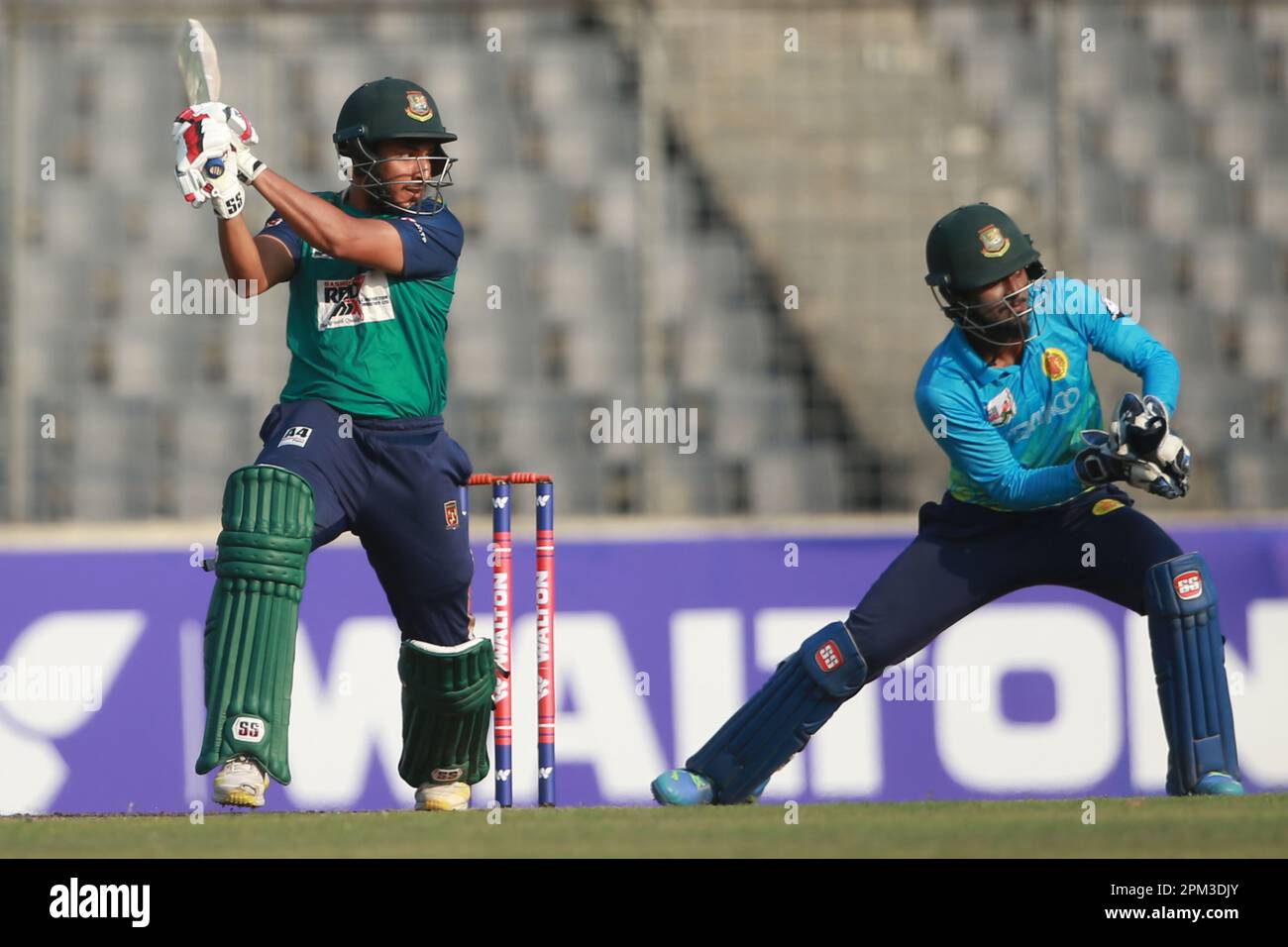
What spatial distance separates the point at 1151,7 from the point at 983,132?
3.13 feet

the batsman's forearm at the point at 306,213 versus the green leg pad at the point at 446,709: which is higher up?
the batsman's forearm at the point at 306,213

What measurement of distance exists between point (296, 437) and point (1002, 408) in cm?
195

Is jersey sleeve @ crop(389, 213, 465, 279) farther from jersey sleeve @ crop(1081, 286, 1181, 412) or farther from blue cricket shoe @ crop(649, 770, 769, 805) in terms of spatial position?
jersey sleeve @ crop(1081, 286, 1181, 412)

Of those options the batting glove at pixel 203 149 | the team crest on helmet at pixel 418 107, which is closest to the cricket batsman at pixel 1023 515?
the team crest on helmet at pixel 418 107

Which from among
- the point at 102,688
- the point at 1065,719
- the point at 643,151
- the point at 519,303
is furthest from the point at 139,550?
the point at 1065,719

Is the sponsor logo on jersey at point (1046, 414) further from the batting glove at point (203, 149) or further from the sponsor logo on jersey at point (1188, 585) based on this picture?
the batting glove at point (203, 149)

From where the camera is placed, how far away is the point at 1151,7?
10359mm

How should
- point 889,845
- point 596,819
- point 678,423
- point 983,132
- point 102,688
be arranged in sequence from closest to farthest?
point 889,845
point 596,819
point 102,688
point 678,423
point 983,132

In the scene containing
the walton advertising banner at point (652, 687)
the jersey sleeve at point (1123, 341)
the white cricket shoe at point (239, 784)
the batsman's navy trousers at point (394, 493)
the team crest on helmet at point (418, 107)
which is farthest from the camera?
the walton advertising banner at point (652, 687)

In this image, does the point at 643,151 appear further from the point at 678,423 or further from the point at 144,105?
the point at 144,105

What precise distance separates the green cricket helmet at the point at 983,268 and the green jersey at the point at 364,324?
4.54 ft

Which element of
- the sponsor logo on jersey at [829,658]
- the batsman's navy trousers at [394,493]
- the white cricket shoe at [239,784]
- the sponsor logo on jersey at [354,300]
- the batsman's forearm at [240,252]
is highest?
the batsman's forearm at [240,252]

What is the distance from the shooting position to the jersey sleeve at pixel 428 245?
5.99 metres

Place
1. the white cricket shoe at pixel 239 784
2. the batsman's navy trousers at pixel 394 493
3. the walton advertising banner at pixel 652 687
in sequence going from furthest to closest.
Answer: the walton advertising banner at pixel 652 687, the batsman's navy trousers at pixel 394 493, the white cricket shoe at pixel 239 784
